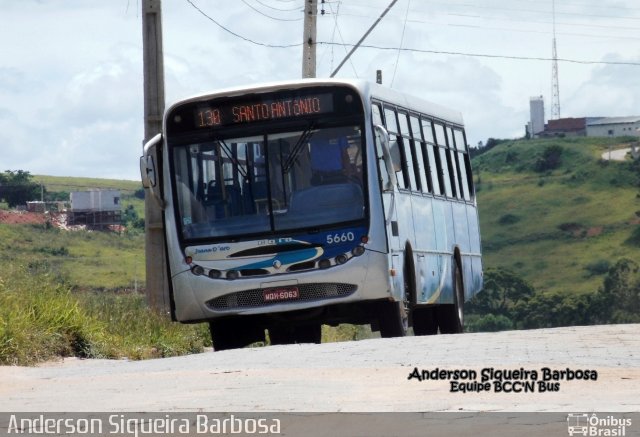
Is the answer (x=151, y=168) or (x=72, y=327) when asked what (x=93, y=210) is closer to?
(x=151, y=168)

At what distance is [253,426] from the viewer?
10336 millimetres

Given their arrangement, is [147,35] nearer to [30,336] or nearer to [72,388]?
[30,336]

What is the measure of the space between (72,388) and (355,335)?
18.3 metres

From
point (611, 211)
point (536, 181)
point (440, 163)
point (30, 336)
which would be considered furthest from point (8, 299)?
point (536, 181)

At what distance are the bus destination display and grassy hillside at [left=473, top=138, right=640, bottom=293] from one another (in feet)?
373

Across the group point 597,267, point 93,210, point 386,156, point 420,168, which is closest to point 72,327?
point 386,156

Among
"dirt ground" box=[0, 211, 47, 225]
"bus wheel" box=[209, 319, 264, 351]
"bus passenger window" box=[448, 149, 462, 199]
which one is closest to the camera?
"bus wheel" box=[209, 319, 264, 351]

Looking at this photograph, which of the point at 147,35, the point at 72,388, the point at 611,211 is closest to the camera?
the point at 72,388

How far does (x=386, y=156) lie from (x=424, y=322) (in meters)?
5.77

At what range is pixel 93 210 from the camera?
383 feet

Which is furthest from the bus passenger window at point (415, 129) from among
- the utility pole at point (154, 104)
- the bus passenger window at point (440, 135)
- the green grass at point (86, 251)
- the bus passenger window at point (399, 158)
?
the green grass at point (86, 251)

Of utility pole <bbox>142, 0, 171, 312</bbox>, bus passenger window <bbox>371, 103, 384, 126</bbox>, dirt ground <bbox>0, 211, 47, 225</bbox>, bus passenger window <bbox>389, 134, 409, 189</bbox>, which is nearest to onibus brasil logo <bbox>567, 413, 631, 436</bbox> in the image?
bus passenger window <bbox>371, 103, 384, 126</bbox>

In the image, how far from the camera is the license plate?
19.9 meters

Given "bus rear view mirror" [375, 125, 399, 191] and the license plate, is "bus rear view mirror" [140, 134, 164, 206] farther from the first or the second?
"bus rear view mirror" [375, 125, 399, 191]
